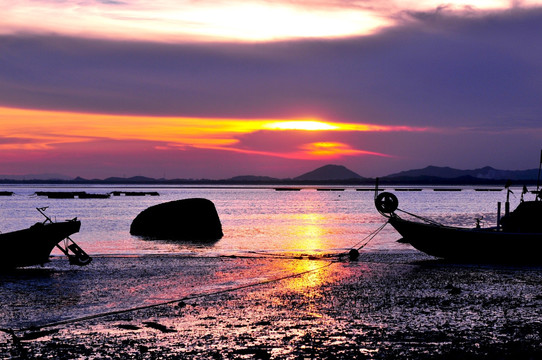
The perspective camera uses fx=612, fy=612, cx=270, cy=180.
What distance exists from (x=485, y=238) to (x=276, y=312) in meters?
14.8

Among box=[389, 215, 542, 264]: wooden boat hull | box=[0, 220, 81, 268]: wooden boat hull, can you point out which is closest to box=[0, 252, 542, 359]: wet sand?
box=[0, 220, 81, 268]: wooden boat hull

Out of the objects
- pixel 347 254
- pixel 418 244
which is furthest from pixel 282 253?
pixel 418 244

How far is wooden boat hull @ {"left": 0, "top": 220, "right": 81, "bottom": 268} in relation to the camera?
2288 centimetres

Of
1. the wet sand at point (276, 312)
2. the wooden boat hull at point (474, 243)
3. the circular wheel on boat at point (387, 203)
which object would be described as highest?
the circular wheel on boat at point (387, 203)

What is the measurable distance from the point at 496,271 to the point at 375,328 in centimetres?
1190

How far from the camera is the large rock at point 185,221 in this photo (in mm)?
39938

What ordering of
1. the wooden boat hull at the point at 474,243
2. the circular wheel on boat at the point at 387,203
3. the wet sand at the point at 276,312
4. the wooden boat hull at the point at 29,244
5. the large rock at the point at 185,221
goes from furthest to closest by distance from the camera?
the large rock at the point at 185,221 → the circular wheel on boat at the point at 387,203 → the wooden boat hull at the point at 474,243 → the wooden boat hull at the point at 29,244 → the wet sand at the point at 276,312

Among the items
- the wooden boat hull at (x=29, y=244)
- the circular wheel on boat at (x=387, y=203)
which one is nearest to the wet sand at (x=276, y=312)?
the wooden boat hull at (x=29, y=244)

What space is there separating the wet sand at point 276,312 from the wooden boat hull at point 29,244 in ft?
1.67

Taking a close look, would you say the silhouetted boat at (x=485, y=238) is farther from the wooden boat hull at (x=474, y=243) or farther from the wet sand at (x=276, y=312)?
the wet sand at (x=276, y=312)

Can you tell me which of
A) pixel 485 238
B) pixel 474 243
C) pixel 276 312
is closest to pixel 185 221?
pixel 474 243

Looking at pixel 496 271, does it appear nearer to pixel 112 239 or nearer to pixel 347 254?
pixel 347 254

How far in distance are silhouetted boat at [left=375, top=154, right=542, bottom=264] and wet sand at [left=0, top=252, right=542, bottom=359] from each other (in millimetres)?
2130

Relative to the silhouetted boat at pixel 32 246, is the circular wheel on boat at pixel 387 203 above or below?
above
